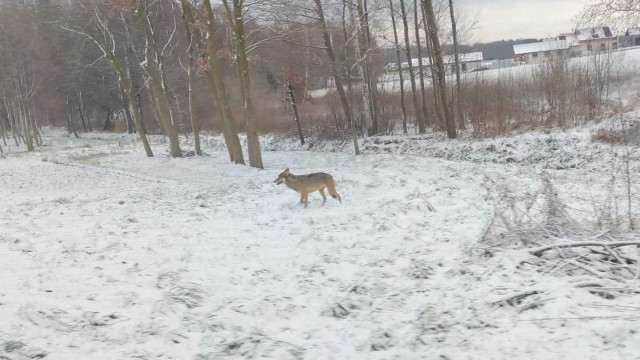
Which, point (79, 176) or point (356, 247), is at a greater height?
point (79, 176)

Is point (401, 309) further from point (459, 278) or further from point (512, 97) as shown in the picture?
point (512, 97)

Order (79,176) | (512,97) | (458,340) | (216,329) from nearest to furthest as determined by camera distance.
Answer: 1. (458,340)
2. (216,329)
3. (79,176)
4. (512,97)

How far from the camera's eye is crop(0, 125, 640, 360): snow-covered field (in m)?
4.04

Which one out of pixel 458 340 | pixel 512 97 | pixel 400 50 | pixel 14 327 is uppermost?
pixel 400 50

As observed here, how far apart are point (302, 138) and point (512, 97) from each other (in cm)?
1236

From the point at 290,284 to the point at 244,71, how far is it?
41.5 ft

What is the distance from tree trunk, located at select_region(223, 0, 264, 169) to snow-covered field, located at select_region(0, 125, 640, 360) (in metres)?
6.73

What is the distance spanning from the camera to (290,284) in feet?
18.4

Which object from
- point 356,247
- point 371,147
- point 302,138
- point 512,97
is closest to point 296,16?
point 371,147

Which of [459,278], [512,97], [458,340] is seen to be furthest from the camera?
[512,97]

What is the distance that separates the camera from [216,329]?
14.8 ft

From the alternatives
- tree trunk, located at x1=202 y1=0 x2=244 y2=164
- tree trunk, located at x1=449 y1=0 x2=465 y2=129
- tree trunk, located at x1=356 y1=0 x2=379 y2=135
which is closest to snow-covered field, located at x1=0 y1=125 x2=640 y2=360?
tree trunk, located at x1=202 y1=0 x2=244 y2=164

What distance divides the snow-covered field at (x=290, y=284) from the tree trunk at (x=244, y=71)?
6.73 metres

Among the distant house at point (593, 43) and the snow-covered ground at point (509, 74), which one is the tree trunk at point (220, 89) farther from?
the distant house at point (593, 43)
